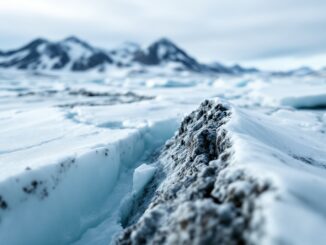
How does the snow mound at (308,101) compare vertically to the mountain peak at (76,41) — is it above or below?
below

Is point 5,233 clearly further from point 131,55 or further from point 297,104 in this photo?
point 131,55

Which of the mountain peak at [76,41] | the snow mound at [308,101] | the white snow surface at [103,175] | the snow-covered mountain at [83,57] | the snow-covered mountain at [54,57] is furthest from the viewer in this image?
the mountain peak at [76,41]

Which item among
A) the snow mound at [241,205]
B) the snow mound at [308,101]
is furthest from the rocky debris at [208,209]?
the snow mound at [308,101]

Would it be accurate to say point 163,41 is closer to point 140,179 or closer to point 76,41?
point 76,41

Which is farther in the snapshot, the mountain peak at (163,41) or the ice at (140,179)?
the mountain peak at (163,41)

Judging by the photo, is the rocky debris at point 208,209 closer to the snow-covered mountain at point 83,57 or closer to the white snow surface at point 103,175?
the white snow surface at point 103,175

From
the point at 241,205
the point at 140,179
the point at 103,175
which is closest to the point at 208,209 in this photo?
the point at 241,205

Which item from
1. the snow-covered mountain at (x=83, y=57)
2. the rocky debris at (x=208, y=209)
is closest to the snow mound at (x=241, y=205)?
the rocky debris at (x=208, y=209)

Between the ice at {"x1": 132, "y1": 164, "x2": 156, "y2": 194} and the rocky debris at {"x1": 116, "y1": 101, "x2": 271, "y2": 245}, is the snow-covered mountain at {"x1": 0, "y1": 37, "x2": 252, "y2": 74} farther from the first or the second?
the rocky debris at {"x1": 116, "y1": 101, "x2": 271, "y2": 245}

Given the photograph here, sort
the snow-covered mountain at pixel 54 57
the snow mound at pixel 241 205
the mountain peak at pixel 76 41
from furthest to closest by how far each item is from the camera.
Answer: the mountain peak at pixel 76 41 → the snow-covered mountain at pixel 54 57 → the snow mound at pixel 241 205
